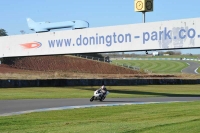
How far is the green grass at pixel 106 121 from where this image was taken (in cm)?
1345

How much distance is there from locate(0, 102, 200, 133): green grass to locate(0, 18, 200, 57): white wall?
368 inches

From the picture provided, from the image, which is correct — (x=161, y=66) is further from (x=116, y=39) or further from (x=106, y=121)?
(x=106, y=121)

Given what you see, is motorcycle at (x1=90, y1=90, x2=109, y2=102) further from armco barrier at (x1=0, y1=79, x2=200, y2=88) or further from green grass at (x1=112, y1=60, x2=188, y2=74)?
green grass at (x1=112, y1=60, x2=188, y2=74)

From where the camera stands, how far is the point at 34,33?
38938 mm

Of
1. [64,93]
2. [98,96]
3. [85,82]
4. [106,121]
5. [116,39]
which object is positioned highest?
[116,39]

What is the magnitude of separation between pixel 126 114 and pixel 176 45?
11.6m

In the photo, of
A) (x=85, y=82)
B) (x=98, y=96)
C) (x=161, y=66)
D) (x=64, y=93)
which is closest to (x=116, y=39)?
(x=64, y=93)

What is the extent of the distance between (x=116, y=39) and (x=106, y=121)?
17042 millimetres

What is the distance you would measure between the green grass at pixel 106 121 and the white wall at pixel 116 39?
935cm

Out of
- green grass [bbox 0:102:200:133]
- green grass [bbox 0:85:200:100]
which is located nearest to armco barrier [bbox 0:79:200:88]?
green grass [bbox 0:85:200:100]

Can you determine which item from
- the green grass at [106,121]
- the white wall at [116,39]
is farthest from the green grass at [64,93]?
the green grass at [106,121]

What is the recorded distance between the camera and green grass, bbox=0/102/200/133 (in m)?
13.4

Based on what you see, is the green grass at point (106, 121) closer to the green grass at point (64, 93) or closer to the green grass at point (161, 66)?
the green grass at point (64, 93)

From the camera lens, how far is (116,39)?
32969mm
